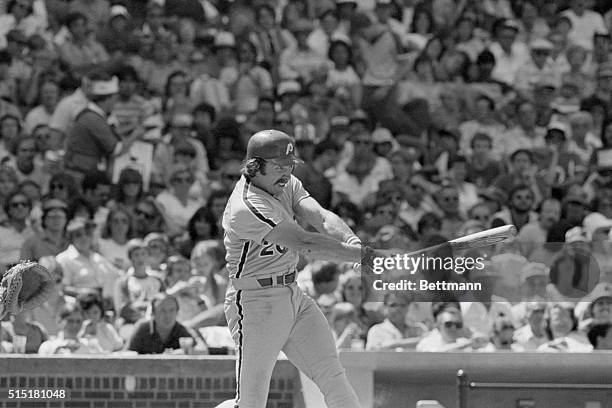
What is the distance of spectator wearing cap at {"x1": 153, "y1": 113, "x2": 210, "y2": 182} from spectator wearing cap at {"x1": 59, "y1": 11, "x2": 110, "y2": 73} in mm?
1255

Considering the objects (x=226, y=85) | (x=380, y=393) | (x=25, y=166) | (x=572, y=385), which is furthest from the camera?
(x=226, y=85)

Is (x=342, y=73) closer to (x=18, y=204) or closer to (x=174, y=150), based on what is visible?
(x=174, y=150)

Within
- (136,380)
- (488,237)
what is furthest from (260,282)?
(136,380)

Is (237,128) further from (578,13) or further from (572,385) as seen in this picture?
(572,385)

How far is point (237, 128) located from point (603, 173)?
3.45 metres

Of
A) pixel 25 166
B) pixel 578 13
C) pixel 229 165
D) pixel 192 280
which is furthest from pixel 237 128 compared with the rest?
pixel 578 13

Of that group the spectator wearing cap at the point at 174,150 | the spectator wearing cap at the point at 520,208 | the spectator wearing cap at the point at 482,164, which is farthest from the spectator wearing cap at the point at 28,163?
the spectator wearing cap at the point at 520,208

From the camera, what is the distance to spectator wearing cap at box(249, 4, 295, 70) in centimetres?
1399

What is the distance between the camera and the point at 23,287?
6484 mm

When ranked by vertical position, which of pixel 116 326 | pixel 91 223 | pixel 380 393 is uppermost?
pixel 91 223

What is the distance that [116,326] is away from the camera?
9.20 meters

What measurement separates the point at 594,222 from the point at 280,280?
5757 mm

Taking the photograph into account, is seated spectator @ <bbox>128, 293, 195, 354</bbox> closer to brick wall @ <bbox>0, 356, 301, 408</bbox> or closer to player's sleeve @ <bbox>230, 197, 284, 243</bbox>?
brick wall @ <bbox>0, 356, 301, 408</bbox>

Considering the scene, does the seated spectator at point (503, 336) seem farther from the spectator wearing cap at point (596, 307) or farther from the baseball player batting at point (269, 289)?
the baseball player batting at point (269, 289)
